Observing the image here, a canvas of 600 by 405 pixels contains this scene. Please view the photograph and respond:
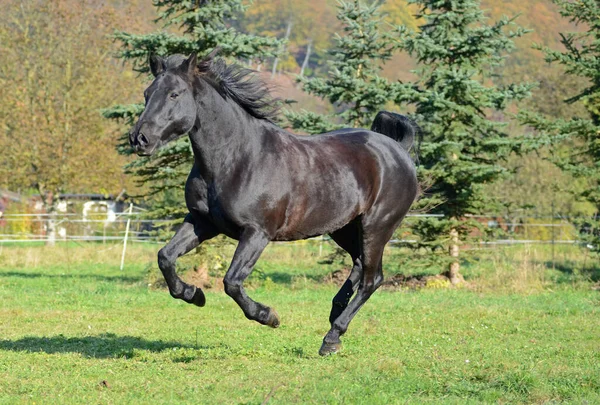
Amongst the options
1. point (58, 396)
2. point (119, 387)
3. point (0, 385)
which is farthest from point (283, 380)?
point (0, 385)

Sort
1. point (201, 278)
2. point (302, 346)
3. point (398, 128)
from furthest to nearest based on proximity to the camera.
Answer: point (201, 278), point (398, 128), point (302, 346)

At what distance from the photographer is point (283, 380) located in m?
6.96

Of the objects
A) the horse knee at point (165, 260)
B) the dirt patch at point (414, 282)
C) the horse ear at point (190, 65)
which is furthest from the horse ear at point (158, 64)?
the dirt patch at point (414, 282)

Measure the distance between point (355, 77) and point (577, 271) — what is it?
6.71 metres

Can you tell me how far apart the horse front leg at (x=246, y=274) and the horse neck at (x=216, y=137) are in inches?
26.2

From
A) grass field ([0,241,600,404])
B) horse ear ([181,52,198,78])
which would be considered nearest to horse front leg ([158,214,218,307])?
grass field ([0,241,600,404])

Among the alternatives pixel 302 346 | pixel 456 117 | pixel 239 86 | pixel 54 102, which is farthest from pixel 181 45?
pixel 54 102

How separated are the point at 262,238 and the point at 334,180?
1.13m

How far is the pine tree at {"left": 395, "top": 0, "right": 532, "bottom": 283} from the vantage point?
1762 centimetres

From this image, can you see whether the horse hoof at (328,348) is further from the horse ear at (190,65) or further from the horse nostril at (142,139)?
the horse ear at (190,65)

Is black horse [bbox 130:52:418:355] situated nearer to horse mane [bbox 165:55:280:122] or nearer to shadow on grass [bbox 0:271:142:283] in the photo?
horse mane [bbox 165:55:280:122]

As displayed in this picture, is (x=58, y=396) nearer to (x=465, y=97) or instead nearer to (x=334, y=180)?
(x=334, y=180)

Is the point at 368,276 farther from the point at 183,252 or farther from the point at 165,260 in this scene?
the point at 165,260

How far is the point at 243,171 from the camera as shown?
7645mm
